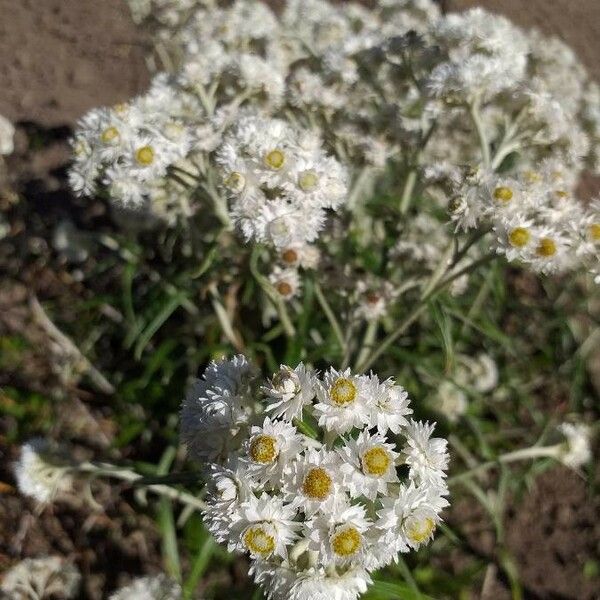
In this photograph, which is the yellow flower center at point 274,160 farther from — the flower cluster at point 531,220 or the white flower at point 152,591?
the white flower at point 152,591

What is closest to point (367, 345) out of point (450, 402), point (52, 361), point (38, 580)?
point (450, 402)

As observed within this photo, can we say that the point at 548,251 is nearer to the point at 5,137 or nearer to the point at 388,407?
the point at 388,407

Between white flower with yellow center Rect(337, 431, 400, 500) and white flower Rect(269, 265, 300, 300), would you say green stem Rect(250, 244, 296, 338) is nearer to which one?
white flower Rect(269, 265, 300, 300)

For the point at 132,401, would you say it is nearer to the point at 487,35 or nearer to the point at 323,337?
the point at 323,337

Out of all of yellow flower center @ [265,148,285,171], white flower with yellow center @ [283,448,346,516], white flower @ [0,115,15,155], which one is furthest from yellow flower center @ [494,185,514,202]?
white flower @ [0,115,15,155]

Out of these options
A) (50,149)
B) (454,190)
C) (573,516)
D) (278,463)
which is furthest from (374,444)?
(50,149)
